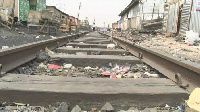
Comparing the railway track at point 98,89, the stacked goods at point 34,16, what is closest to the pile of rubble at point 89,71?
the railway track at point 98,89

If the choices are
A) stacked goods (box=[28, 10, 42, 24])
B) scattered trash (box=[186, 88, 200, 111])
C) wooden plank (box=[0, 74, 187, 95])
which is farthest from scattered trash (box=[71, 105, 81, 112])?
stacked goods (box=[28, 10, 42, 24])

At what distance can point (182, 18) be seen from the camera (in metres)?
13.9

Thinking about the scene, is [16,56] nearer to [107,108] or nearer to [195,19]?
[107,108]

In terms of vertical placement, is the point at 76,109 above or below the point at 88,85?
below

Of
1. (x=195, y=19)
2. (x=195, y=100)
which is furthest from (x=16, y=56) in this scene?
(x=195, y=19)

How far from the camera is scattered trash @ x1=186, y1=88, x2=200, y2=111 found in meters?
1.45

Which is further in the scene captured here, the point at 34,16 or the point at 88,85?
the point at 34,16

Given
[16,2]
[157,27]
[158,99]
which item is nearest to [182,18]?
[157,27]

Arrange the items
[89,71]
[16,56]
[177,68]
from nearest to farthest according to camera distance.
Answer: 1. [177,68]
2. [16,56]
3. [89,71]

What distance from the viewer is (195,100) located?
1488 mm

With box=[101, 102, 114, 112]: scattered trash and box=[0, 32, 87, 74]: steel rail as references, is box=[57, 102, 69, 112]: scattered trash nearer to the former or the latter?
box=[101, 102, 114, 112]: scattered trash

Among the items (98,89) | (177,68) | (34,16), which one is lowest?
(98,89)

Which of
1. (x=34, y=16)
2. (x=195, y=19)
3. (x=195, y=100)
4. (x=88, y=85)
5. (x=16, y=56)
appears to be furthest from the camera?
(x=34, y=16)

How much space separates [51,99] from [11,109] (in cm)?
29
